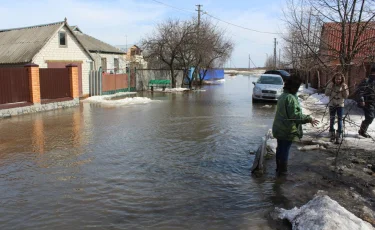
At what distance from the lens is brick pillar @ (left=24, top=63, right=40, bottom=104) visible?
13.9 m

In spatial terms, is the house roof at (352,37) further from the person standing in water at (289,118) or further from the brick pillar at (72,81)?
the brick pillar at (72,81)

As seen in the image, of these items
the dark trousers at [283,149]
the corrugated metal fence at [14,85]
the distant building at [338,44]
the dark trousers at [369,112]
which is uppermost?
the distant building at [338,44]

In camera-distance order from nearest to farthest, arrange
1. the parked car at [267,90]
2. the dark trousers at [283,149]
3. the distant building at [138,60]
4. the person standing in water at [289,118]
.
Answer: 1. the person standing in water at [289,118]
2. the dark trousers at [283,149]
3. the parked car at [267,90]
4. the distant building at [138,60]

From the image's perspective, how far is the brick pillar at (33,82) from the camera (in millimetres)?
13945

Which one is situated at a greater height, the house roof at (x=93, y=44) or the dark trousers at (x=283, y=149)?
the house roof at (x=93, y=44)

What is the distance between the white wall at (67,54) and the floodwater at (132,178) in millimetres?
9106

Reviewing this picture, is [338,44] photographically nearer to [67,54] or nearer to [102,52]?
[67,54]

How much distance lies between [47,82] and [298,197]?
43.5ft

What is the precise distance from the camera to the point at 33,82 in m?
14.0

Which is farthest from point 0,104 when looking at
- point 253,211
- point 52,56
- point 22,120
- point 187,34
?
point 187,34

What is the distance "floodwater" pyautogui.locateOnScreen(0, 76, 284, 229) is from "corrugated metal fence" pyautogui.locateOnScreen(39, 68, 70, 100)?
4.71 m

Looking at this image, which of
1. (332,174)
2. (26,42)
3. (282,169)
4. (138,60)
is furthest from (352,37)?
(138,60)

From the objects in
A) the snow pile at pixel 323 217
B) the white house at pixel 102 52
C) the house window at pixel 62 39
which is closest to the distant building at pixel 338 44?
the snow pile at pixel 323 217

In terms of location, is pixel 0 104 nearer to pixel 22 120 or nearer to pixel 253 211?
pixel 22 120
